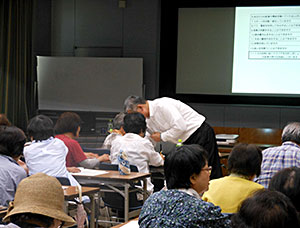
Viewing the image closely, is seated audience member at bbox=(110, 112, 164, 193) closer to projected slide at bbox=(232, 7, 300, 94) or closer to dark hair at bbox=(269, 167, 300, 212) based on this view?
dark hair at bbox=(269, 167, 300, 212)

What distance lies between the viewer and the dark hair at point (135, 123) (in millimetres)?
4695

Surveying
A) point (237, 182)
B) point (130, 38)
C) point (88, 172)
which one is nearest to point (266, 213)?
point (237, 182)

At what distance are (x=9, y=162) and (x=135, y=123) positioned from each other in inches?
67.0

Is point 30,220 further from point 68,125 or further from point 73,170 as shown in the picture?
point 68,125

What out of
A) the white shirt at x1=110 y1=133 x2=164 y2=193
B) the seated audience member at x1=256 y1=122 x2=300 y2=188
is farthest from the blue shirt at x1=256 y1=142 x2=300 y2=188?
the white shirt at x1=110 y1=133 x2=164 y2=193

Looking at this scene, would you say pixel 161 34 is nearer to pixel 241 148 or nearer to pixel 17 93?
pixel 17 93

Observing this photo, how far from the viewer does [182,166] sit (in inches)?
86.0

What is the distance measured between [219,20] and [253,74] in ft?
3.49

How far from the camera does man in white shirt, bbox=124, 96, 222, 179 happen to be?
15.6 ft

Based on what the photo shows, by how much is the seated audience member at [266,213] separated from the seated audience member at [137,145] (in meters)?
3.25

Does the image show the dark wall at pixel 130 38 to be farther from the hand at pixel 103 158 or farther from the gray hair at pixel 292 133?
the gray hair at pixel 292 133

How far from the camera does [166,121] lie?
4.87 m

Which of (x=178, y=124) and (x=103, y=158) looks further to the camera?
(x=103, y=158)

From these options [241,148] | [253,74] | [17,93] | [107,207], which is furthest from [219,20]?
[241,148]
